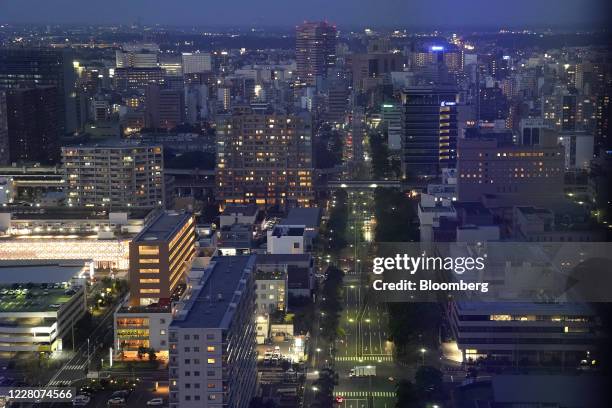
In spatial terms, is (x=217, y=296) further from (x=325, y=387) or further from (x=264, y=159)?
(x=264, y=159)

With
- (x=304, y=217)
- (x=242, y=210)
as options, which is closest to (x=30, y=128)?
(x=242, y=210)

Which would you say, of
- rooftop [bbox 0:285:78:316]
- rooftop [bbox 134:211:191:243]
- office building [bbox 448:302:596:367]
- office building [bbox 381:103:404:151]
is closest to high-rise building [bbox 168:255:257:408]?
office building [bbox 448:302:596:367]

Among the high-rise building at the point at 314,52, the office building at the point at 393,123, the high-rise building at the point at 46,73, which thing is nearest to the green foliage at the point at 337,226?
the high-rise building at the point at 314,52

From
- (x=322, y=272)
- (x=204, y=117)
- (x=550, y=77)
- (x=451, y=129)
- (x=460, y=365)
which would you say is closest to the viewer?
(x=460, y=365)

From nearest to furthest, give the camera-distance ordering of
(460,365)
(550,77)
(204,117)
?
(460,365) < (550,77) < (204,117)

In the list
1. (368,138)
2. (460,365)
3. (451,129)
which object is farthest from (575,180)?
(368,138)

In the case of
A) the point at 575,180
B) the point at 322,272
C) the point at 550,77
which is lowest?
the point at 322,272

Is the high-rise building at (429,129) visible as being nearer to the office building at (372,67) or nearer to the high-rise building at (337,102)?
the office building at (372,67)

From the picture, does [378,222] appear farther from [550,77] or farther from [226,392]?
[226,392]
